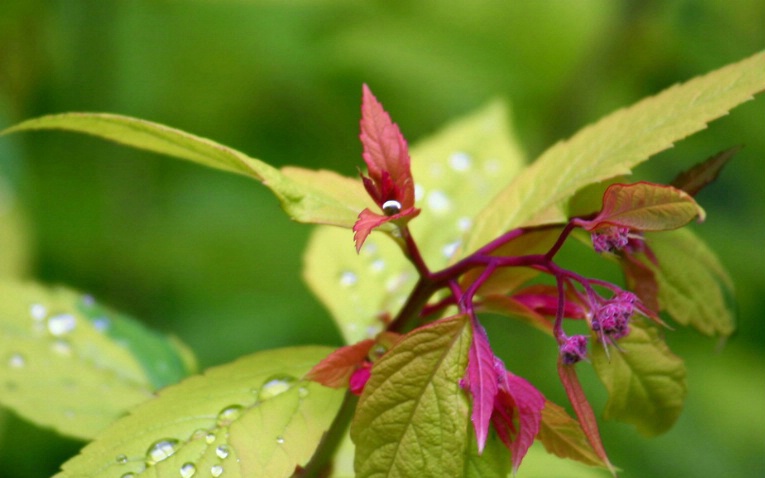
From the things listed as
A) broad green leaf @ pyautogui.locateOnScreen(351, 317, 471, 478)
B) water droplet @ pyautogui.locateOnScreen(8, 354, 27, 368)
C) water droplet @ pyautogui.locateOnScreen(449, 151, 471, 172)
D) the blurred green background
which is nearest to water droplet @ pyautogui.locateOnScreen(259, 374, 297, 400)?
broad green leaf @ pyautogui.locateOnScreen(351, 317, 471, 478)

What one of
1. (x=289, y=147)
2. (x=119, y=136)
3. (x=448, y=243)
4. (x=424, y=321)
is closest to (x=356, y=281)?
(x=448, y=243)

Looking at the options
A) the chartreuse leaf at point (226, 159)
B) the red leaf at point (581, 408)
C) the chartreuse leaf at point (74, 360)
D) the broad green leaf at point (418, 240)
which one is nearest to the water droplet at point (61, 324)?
the chartreuse leaf at point (74, 360)

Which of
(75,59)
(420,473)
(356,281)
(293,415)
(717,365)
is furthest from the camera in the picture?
(717,365)

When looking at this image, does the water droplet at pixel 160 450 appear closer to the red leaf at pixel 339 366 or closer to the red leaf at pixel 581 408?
the red leaf at pixel 339 366

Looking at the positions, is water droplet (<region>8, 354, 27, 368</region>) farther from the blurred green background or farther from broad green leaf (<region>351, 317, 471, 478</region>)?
the blurred green background

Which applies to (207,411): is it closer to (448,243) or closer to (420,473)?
(420,473)

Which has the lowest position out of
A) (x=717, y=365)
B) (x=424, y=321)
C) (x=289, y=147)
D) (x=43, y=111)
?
(x=717, y=365)

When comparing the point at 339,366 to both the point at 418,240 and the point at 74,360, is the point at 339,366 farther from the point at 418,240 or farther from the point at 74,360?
the point at 74,360
